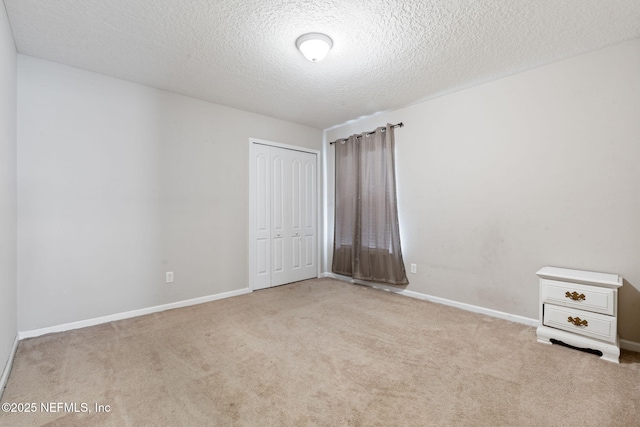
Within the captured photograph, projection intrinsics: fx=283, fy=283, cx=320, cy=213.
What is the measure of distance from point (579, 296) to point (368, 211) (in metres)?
2.47

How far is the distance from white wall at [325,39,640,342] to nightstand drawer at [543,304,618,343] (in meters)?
0.39

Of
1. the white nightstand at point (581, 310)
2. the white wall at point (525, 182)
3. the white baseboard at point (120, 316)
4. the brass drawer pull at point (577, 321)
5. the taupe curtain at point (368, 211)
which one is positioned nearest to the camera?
the white nightstand at point (581, 310)

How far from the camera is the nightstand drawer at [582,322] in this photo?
216 cm

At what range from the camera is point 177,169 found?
340cm

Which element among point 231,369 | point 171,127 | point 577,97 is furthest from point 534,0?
point 171,127

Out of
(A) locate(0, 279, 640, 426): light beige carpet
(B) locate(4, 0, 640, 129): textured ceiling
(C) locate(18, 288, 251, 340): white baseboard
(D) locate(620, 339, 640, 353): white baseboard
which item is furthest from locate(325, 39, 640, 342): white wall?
(C) locate(18, 288, 251, 340): white baseboard

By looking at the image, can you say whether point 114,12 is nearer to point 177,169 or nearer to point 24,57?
point 24,57

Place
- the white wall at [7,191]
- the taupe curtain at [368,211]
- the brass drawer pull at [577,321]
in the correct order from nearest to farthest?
the white wall at [7,191], the brass drawer pull at [577,321], the taupe curtain at [368,211]

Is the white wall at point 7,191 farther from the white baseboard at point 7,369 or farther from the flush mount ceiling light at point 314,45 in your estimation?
the flush mount ceiling light at point 314,45

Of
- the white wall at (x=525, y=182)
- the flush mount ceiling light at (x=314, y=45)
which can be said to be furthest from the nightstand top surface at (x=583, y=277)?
the flush mount ceiling light at (x=314, y=45)

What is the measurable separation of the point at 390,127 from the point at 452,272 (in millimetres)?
2090

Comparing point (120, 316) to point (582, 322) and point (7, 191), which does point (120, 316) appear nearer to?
point (7, 191)

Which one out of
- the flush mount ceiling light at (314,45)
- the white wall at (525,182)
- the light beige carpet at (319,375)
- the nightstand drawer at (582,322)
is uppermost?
the flush mount ceiling light at (314,45)

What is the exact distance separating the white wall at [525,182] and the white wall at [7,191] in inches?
151
